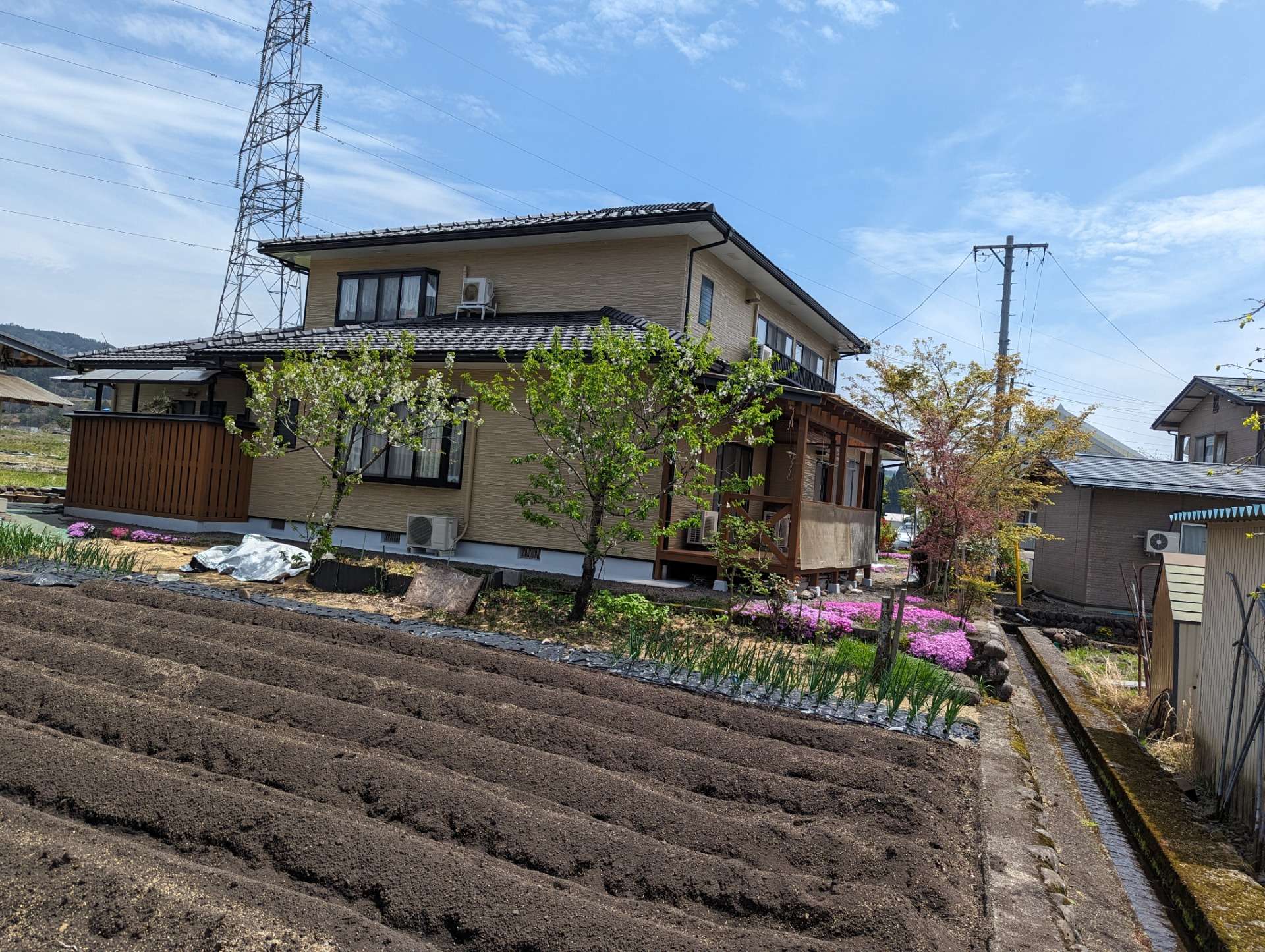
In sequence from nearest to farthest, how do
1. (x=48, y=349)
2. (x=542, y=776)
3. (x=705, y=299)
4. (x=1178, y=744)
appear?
1. (x=542, y=776)
2. (x=1178, y=744)
3. (x=705, y=299)
4. (x=48, y=349)

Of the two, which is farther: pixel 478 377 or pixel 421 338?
pixel 421 338

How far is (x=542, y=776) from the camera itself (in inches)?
173

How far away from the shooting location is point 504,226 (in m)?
13.8

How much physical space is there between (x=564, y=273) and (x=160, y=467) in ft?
24.2

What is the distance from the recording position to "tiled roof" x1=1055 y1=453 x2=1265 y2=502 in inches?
669

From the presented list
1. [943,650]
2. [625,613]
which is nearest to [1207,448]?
[943,650]

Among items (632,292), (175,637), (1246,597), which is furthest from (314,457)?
(1246,597)

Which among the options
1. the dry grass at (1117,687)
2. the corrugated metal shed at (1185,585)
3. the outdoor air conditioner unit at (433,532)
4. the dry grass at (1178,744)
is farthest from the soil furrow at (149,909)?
the outdoor air conditioner unit at (433,532)

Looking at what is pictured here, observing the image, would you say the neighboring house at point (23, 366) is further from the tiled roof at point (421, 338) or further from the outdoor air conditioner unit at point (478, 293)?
the outdoor air conditioner unit at point (478, 293)

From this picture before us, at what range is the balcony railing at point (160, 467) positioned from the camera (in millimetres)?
13695

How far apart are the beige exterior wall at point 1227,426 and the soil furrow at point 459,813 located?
2339 centimetres

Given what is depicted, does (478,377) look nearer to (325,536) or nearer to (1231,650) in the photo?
(325,536)

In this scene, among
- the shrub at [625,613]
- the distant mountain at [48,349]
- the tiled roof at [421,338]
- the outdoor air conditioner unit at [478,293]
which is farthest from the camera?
the distant mountain at [48,349]

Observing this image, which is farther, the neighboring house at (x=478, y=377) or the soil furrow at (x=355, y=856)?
the neighboring house at (x=478, y=377)
